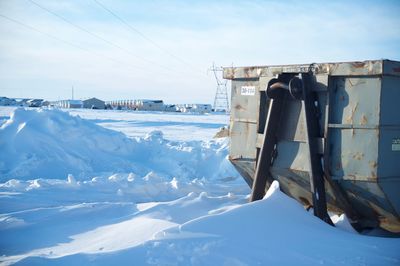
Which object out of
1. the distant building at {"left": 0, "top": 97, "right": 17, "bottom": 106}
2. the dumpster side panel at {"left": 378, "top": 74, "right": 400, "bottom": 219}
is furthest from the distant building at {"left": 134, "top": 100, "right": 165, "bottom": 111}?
the dumpster side panel at {"left": 378, "top": 74, "right": 400, "bottom": 219}

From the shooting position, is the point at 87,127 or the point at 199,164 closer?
the point at 199,164

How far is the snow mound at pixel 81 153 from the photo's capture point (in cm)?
1038

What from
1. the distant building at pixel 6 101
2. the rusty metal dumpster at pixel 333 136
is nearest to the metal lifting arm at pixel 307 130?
the rusty metal dumpster at pixel 333 136

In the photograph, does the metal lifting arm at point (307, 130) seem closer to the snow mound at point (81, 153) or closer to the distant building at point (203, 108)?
the snow mound at point (81, 153)

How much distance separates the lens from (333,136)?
4.73m

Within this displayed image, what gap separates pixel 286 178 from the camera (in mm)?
5367

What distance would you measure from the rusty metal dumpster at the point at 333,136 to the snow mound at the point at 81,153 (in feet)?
16.3

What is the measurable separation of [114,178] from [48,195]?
1448 millimetres

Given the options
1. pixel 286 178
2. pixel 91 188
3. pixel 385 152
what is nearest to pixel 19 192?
pixel 91 188

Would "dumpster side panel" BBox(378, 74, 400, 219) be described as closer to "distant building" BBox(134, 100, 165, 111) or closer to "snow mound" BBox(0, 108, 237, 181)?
"snow mound" BBox(0, 108, 237, 181)

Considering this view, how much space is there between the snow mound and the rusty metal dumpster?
495 cm

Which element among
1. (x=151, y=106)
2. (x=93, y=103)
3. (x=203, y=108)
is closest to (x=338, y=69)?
(x=203, y=108)

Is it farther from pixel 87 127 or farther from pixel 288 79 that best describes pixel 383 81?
pixel 87 127

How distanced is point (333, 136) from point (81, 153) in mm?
8441
